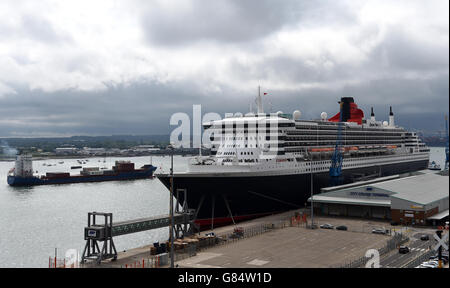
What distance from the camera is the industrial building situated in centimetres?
4062

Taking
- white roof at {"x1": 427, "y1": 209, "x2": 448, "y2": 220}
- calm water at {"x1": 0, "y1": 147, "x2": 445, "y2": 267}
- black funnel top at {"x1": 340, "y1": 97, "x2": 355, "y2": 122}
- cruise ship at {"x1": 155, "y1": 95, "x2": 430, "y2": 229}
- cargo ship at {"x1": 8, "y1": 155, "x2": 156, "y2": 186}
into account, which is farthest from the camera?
cargo ship at {"x1": 8, "y1": 155, "x2": 156, "y2": 186}

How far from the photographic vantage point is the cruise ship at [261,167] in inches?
1622

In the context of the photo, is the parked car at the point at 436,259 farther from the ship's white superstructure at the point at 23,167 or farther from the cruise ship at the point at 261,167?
the ship's white superstructure at the point at 23,167

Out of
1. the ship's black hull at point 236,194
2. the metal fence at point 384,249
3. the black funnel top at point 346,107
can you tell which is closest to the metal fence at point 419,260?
the metal fence at point 384,249

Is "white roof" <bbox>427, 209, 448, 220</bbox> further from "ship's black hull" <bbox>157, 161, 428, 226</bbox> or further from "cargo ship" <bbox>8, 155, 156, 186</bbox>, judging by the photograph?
"cargo ship" <bbox>8, 155, 156, 186</bbox>

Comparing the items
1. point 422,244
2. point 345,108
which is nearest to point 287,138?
point 422,244

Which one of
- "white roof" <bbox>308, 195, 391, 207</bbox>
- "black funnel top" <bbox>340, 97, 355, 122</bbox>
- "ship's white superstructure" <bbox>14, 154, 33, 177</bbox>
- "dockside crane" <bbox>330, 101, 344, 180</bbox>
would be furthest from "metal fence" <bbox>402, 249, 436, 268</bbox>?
"ship's white superstructure" <bbox>14, 154, 33, 177</bbox>

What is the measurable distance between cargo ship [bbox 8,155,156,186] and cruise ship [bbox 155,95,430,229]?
209 feet

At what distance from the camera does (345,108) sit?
77.2 meters

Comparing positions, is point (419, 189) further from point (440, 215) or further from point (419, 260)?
point (419, 260)

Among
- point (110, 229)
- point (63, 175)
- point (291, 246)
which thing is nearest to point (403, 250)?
point (291, 246)

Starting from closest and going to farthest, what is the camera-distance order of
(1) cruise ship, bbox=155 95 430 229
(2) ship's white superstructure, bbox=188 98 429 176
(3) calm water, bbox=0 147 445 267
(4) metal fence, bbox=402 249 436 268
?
(4) metal fence, bbox=402 249 436 268, (3) calm water, bbox=0 147 445 267, (1) cruise ship, bbox=155 95 430 229, (2) ship's white superstructure, bbox=188 98 429 176
